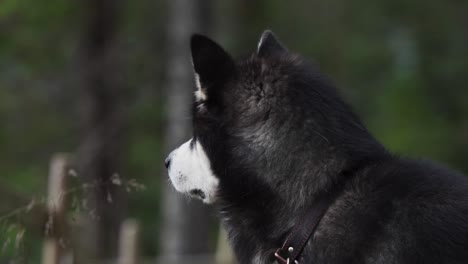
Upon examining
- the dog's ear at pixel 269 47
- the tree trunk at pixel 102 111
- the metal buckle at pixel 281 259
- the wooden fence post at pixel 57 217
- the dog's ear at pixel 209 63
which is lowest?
the metal buckle at pixel 281 259

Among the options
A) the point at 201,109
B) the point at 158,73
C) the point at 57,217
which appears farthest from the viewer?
the point at 158,73

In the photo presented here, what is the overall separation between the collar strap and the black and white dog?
2 cm

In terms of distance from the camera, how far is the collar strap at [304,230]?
4133 millimetres

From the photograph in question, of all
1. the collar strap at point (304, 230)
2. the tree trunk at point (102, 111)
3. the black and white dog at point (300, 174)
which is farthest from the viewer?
the tree trunk at point (102, 111)

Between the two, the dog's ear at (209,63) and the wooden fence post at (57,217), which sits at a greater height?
the dog's ear at (209,63)

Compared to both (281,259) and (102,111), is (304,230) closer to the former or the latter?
(281,259)

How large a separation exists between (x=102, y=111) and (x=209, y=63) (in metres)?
A: 13.6

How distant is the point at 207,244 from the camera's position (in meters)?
15.1

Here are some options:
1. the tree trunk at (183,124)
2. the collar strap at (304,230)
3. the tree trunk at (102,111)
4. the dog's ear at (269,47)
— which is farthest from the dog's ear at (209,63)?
the tree trunk at (102,111)

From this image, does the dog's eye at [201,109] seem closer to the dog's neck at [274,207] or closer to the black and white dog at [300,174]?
the black and white dog at [300,174]

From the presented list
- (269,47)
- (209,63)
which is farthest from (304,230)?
(269,47)

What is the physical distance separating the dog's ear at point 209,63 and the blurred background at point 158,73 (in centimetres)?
1047

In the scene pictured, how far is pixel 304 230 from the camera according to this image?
13.6ft

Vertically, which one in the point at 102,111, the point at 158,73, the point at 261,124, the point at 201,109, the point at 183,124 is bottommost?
the point at 261,124
